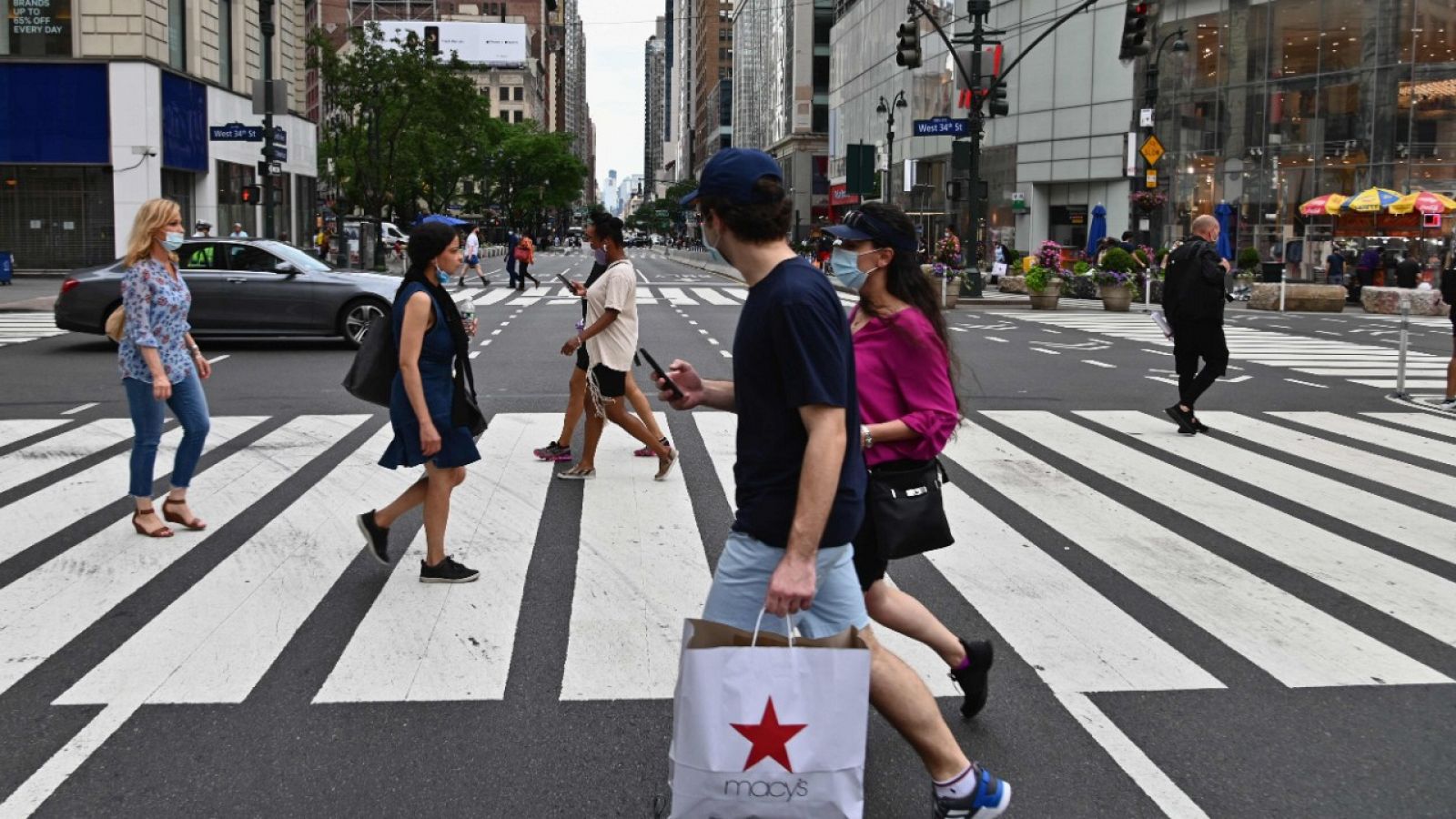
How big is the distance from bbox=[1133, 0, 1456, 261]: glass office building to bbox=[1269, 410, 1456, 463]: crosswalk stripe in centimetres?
2247

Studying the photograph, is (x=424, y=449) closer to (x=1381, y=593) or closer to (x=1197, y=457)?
(x=1381, y=593)

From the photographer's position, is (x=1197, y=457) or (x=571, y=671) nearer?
(x=571, y=671)

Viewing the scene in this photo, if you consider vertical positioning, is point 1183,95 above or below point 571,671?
above

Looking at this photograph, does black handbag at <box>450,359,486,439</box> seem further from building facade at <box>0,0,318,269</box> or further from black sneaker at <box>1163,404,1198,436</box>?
building facade at <box>0,0,318,269</box>

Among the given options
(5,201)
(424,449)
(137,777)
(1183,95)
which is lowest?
(137,777)

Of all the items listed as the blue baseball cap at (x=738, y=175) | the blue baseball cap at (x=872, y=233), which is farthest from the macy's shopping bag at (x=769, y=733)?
the blue baseball cap at (x=872, y=233)

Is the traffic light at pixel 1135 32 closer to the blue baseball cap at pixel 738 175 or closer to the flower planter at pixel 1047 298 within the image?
the flower planter at pixel 1047 298

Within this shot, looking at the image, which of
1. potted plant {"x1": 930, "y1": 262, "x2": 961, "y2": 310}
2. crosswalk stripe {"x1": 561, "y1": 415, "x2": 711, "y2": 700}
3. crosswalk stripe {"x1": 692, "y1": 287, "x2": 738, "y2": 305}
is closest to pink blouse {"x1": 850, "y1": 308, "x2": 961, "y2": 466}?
crosswalk stripe {"x1": 561, "y1": 415, "x2": 711, "y2": 700}

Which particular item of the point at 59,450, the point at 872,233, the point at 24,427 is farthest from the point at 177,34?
the point at 872,233

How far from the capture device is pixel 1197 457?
10.4 meters

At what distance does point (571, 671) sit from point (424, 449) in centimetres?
143

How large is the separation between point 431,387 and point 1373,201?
106 ft

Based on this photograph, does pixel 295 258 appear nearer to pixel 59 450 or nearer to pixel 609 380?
pixel 59 450

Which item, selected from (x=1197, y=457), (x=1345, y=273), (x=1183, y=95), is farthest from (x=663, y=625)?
(x=1183, y=95)
